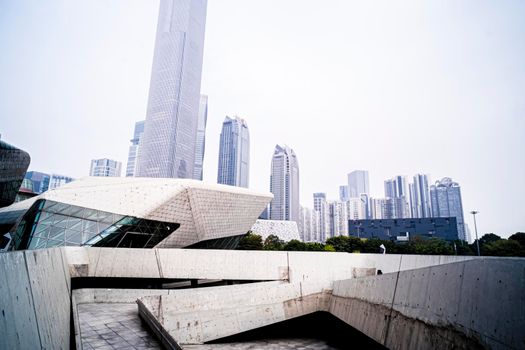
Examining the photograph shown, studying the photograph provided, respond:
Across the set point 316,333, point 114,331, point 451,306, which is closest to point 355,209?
point 316,333

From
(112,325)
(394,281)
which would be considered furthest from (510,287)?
(112,325)

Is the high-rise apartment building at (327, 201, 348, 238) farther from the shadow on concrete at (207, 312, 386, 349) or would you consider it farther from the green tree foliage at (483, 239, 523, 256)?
the shadow on concrete at (207, 312, 386, 349)

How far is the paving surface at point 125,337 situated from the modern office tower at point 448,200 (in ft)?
639

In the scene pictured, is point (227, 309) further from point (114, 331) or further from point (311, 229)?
point (311, 229)

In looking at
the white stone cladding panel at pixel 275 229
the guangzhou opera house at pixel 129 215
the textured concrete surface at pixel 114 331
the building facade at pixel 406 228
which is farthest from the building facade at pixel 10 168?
the building facade at pixel 406 228

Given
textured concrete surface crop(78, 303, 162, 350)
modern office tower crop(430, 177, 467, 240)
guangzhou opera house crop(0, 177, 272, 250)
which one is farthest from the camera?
modern office tower crop(430, 177, 467, 240)

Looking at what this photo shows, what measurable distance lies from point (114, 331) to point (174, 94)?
173134 mm

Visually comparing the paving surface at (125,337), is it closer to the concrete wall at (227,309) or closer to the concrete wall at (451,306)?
the concrete wall at (227,309)

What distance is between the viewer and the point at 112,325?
8758 mm

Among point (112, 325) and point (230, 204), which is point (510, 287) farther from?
point (230, 204)

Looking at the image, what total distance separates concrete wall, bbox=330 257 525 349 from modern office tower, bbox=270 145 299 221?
17670 centimetres

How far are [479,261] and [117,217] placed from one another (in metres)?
21.1

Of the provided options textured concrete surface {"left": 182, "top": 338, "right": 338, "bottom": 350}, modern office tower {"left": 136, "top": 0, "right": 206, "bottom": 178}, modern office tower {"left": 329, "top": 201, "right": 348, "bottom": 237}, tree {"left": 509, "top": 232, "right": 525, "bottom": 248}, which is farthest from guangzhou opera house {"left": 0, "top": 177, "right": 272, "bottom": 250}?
modern office tower {"left": 329, "top": 201, "right": 348, "bottom": 237}

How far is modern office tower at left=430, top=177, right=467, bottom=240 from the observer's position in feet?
584
